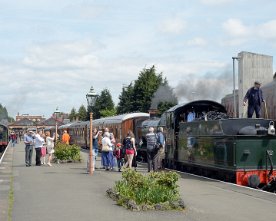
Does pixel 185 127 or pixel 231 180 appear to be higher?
pixel 185 127

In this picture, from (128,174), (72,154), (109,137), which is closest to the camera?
(128,174)

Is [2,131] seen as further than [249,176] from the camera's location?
Yes

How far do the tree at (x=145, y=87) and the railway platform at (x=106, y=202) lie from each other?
130 ft

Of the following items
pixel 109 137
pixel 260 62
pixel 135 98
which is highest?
pixel 260 62

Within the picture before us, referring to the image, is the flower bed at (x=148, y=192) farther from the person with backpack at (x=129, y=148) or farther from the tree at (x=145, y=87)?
the tree at (x=145, y=87)

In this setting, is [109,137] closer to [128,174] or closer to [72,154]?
[72,154]

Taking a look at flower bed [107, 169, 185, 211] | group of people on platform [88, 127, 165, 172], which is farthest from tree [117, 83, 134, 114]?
flower bed [107, 169, 185, 211]

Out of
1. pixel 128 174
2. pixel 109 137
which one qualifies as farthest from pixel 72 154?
pixel 128 174

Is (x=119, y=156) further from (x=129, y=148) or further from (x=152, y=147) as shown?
(x=152, y=147)

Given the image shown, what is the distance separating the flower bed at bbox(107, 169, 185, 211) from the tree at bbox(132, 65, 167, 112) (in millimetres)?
44523

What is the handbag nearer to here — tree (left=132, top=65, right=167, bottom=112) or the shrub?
the shrub

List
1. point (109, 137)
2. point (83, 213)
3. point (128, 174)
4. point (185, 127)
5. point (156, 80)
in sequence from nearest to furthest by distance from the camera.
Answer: point (83, 213)
point (128, 174)
point (185, 127)
point (109, 137)
point (156, 80)

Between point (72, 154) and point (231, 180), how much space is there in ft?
39.7

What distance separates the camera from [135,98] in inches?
2279
